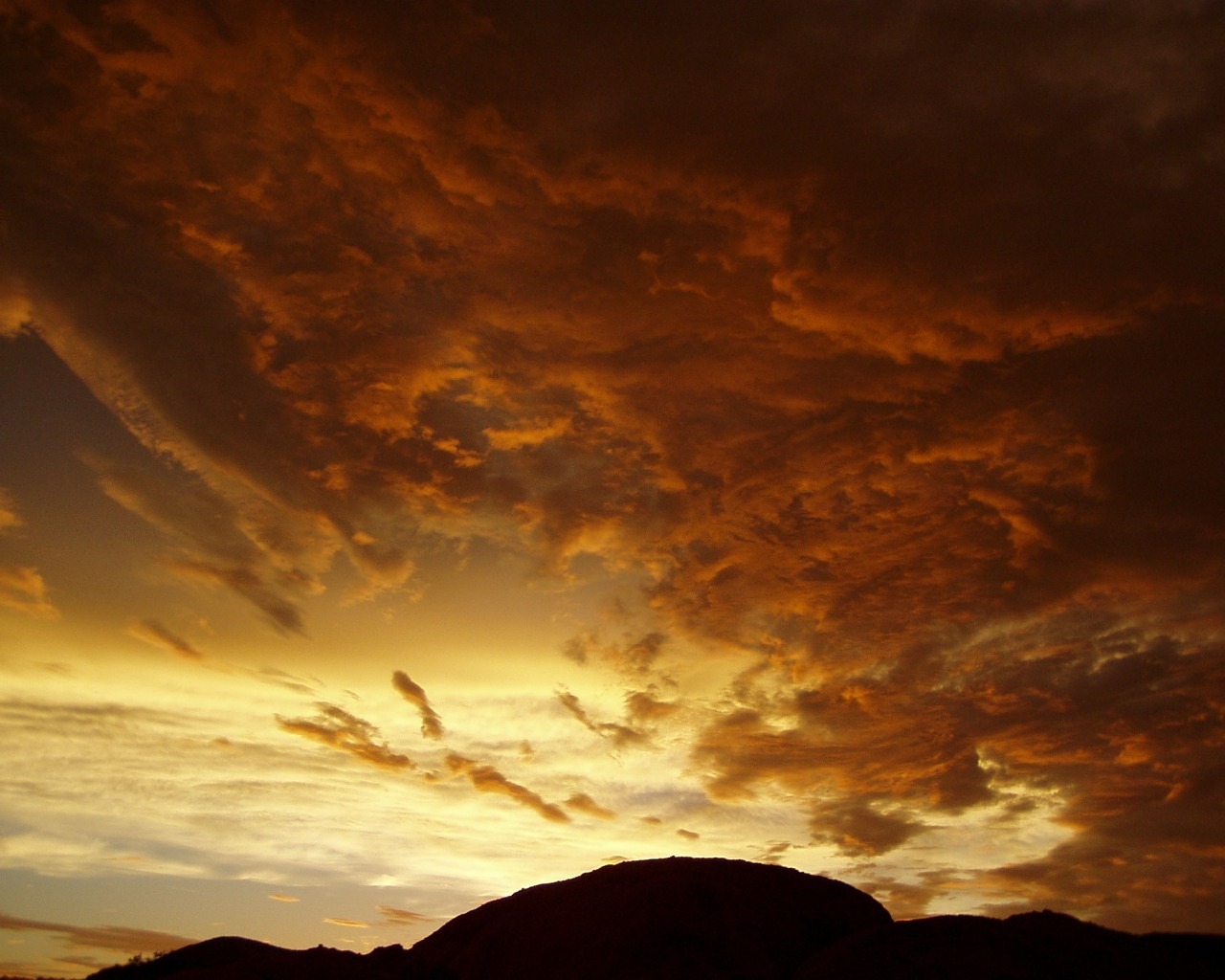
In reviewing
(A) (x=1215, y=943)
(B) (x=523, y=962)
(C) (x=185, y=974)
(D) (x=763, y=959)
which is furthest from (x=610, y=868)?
(A) (x=1215, y=943)

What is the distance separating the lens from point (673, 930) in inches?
1026

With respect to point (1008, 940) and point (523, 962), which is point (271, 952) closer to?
point (523, 962)

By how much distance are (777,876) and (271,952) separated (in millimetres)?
20186

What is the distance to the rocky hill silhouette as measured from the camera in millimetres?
21391

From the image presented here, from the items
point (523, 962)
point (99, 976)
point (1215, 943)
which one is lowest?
point (99, 976)

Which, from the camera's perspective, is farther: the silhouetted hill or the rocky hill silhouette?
the silhouetted hill

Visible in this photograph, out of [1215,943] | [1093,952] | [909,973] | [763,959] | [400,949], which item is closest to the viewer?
[909,973]

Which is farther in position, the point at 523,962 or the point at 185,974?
the point at 523,962

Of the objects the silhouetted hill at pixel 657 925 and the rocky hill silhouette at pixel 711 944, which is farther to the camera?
the silhouetted hill at pixel 657 925

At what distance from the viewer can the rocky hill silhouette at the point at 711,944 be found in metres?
21.4

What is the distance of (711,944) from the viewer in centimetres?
2545

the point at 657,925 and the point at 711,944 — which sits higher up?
the point at 657,925

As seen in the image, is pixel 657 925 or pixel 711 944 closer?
pixel 711 944

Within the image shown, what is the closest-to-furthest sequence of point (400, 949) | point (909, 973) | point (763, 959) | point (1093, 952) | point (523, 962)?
1. point (909, 973)
2. point (1093, 952)
3. point (763, 959)
4. point (523, 962)
5. point (400, 949)
